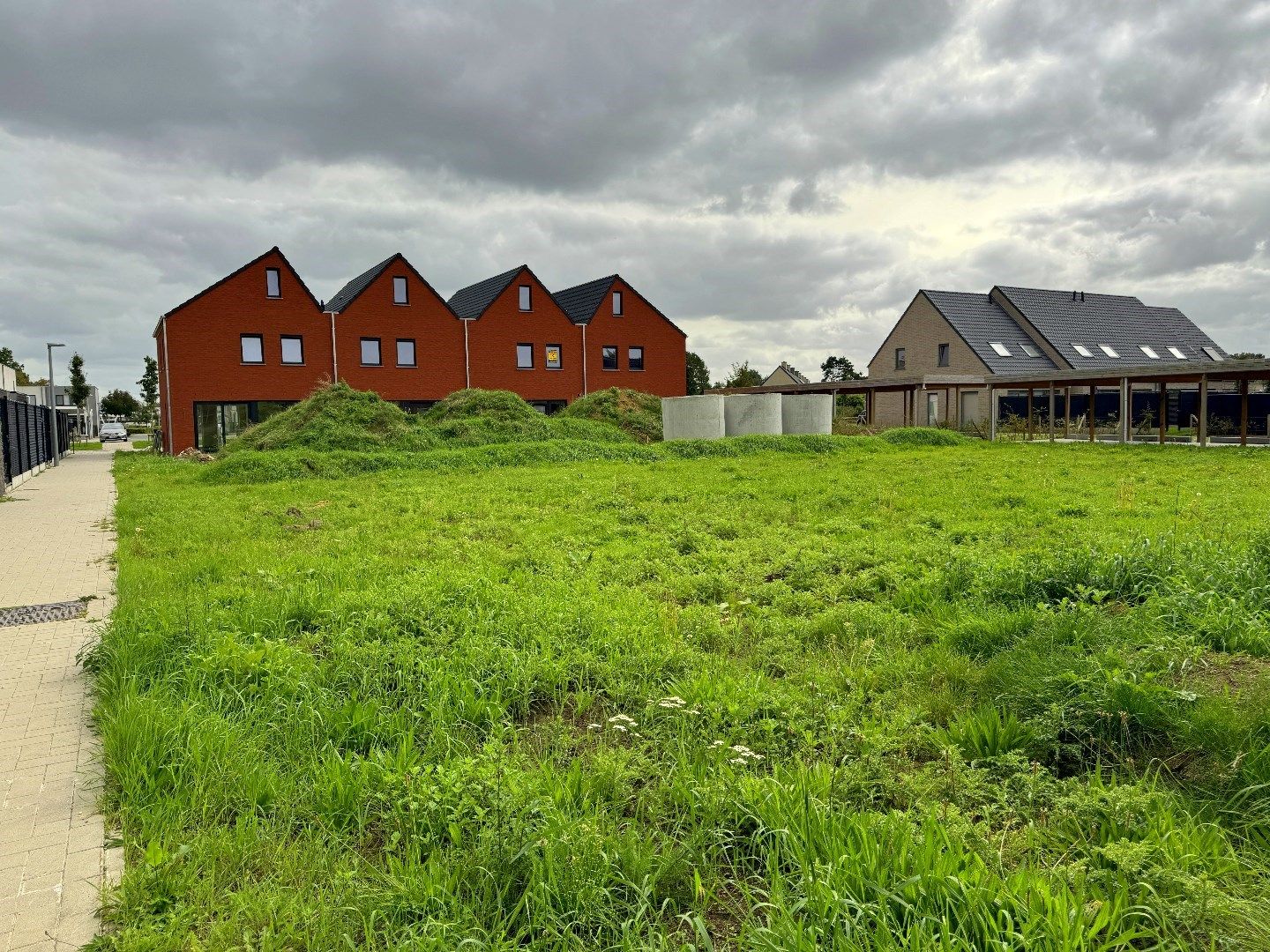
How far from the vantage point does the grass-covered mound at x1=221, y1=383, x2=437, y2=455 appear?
21.9 meters

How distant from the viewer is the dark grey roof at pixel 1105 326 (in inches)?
1624

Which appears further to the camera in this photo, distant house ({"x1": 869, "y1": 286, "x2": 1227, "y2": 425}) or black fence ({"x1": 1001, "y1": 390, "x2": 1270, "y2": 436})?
distant house ({"x1": 869, "y1": 286, "x2": 1227, "y2": 425})

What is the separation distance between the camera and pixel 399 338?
3556 centimetres

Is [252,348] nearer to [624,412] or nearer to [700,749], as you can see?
[624,412]

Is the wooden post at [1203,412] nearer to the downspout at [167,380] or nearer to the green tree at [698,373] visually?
the downspout at [167,380]

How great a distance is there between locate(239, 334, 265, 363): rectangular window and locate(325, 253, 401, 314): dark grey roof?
341 cm

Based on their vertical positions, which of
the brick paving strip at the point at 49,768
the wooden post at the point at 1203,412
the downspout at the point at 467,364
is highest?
the downspout at the point at 467,364

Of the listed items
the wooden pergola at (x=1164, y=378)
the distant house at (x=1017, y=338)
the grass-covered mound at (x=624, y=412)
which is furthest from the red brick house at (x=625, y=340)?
the wooden pergola at (x=1164, y=378)

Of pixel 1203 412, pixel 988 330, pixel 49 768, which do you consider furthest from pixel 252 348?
pixel 988 330

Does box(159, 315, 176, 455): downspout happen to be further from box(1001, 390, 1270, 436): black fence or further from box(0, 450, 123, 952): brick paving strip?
box(1001, 390, 1270, 436): black fence

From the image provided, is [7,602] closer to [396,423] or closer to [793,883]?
[793,883]

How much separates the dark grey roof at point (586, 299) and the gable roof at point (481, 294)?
2.36 m

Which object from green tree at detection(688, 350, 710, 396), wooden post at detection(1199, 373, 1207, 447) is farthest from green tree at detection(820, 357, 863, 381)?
wooden post at detection(1199, 373, 1207, 447)

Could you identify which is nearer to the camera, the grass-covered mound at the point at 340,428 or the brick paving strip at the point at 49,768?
the brick paving strip at the point at 49,768
